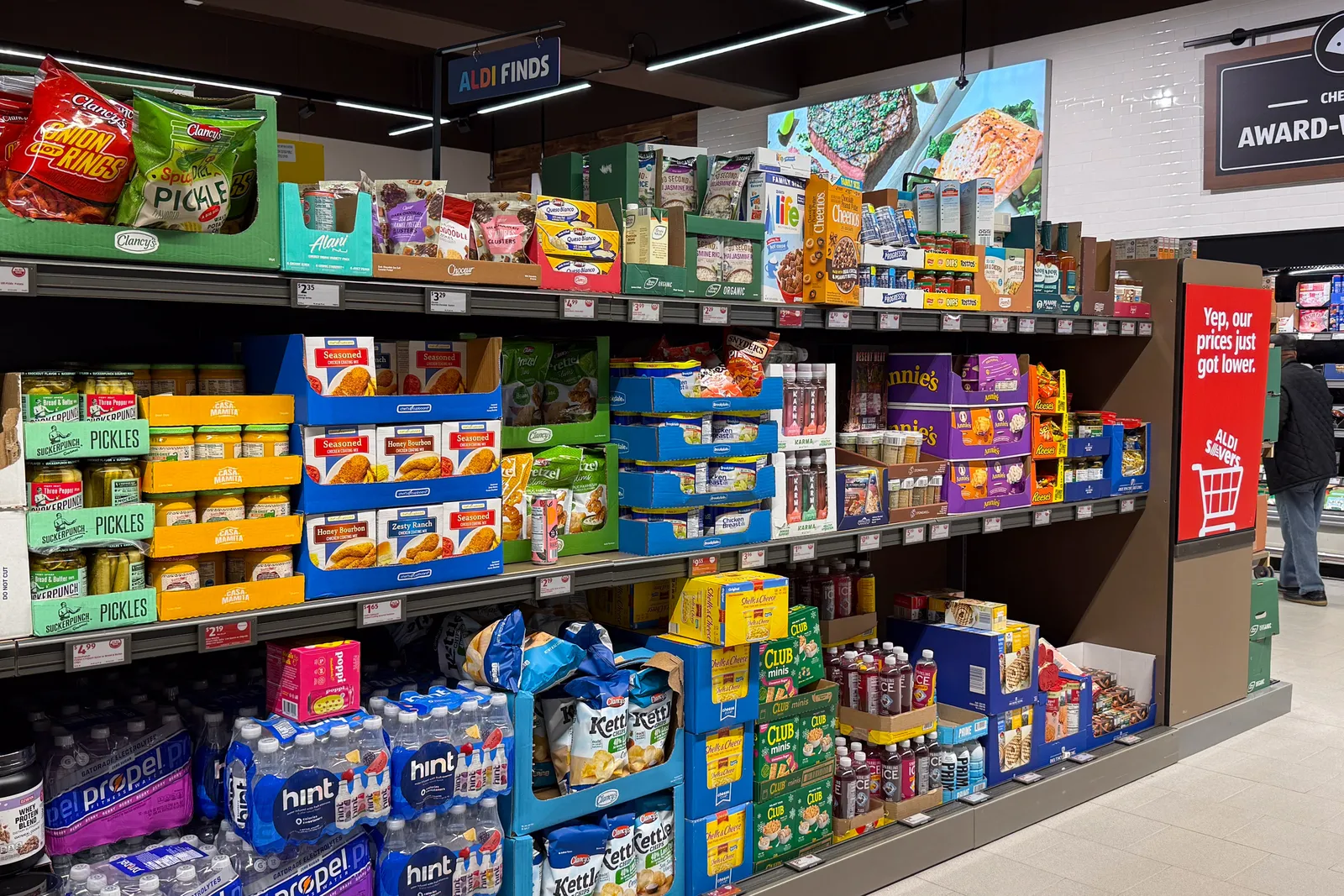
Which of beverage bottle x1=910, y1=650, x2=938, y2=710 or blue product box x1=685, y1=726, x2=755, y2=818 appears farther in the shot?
beverage bottle x1=910, y1=650, x2=938, y2=710

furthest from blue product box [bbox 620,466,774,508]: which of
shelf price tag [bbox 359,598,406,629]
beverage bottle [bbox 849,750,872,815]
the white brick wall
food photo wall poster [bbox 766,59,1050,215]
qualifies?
the white brick wall

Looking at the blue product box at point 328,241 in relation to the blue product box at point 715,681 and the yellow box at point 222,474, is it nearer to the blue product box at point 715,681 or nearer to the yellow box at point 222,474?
the yellow box at point 222,474

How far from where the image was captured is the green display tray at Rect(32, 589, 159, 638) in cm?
198

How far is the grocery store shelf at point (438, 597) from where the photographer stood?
1977mm

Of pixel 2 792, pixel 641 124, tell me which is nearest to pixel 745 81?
pixel 641 124

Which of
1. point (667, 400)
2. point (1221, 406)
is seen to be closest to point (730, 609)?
point (667, 400)

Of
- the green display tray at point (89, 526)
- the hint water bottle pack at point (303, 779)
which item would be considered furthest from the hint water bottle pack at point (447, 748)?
the green display tray at point (89, 526)

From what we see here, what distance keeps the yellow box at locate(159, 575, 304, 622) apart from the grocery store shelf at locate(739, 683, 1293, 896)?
1.54 m

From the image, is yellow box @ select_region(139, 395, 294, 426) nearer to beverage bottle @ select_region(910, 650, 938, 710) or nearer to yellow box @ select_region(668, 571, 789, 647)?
yellow box @ select_region(668, 571, 789, 647)

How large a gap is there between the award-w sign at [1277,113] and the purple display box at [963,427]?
16.5 ft

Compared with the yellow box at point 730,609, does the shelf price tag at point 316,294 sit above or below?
above

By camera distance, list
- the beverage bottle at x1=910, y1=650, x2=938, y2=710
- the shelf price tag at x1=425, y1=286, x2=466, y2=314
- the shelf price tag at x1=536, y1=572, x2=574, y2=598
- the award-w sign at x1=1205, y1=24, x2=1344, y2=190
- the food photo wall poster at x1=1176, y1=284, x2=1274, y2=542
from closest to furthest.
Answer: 1. the shelf price tag at x1=425, y1=286, x2=466, y2=314
2. the shelf price tag at x1=536, y1=572, x2=574, y2=598
3. the beverage bottle at x1=910, y1=650, x2=938, y2=710
4. the food photo wall poster at x1=1176, y1=284, x2=1274, y2=542
5. the award-w sign at x1=1205, y1=24, x2=1344, y2=190

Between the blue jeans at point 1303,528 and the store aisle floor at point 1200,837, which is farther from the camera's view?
the blue jeans at point 1303,528

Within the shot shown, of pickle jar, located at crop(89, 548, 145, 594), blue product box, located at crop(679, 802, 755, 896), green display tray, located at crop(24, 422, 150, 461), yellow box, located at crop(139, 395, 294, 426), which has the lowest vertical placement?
blue product box, located at crop(679, 802, 755, 896)
